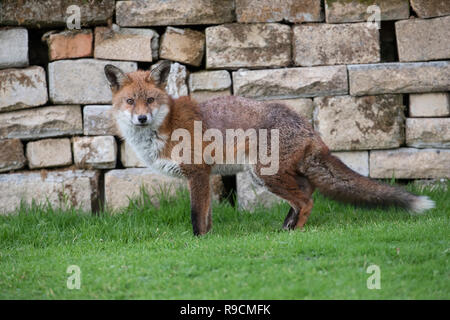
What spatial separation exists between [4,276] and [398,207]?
13.8 feet

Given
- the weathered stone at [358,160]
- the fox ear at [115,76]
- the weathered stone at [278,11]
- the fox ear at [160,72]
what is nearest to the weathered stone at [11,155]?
the fox ear at [115,76]

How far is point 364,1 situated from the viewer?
7.29 metres

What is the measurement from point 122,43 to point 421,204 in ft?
14.9

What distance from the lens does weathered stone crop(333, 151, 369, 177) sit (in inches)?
294

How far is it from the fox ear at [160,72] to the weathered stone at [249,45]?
129cm

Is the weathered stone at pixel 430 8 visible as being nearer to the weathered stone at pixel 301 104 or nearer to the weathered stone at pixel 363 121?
the weathered stone at pixel 363 121

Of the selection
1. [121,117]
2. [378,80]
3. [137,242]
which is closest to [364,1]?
[378,80]

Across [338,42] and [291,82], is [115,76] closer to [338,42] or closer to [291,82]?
[291,82]

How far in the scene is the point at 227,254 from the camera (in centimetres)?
509

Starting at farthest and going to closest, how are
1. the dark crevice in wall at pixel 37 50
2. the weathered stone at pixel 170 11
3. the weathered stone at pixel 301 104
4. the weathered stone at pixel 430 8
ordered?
the dark crevice in wall at pixel 37 50 → the weathered stone at pixel 301 104 → the weathered stone at pixel 170 11 → the weathered stone at pixel 430 8

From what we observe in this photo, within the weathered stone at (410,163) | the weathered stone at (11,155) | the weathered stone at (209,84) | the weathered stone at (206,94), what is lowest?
the weathered stone at (410,163)

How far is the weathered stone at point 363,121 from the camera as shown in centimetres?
737

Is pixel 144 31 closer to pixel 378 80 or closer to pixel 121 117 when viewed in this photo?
pixel 121 117

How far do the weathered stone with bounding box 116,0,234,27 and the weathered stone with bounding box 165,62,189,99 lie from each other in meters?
0.63
